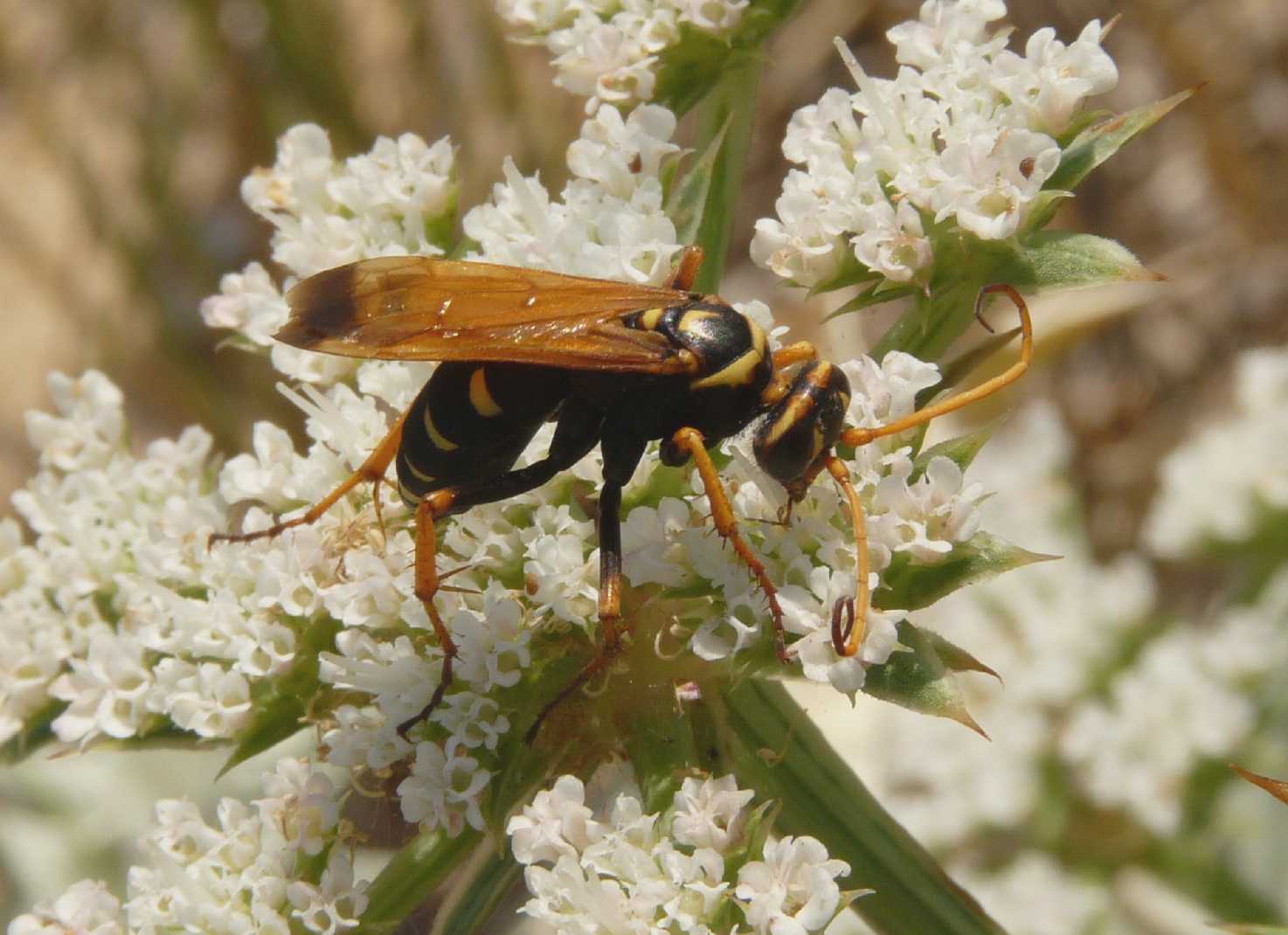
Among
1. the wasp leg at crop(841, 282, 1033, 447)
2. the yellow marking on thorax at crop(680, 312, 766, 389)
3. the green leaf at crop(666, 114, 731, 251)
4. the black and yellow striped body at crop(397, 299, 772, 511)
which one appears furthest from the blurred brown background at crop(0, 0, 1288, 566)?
the wasp leg at crop(841, 282, 1033, 447)

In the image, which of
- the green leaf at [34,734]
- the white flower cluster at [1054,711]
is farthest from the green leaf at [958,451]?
the green leaf at [34,734]

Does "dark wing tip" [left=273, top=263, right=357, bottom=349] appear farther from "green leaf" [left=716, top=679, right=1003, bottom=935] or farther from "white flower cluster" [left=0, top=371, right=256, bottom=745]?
"green leaf" [left=716, top=679, right=1003, bottom=935]

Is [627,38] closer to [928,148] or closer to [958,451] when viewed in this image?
[928,148]

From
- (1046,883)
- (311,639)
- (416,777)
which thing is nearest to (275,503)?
(311,639)

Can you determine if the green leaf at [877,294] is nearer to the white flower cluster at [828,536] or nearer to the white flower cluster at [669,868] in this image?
the white flower cluster at [828,536]

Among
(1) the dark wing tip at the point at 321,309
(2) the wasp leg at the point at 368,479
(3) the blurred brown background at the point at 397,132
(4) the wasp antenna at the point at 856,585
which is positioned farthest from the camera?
(3) the blurred brown background at the point at 397,132
